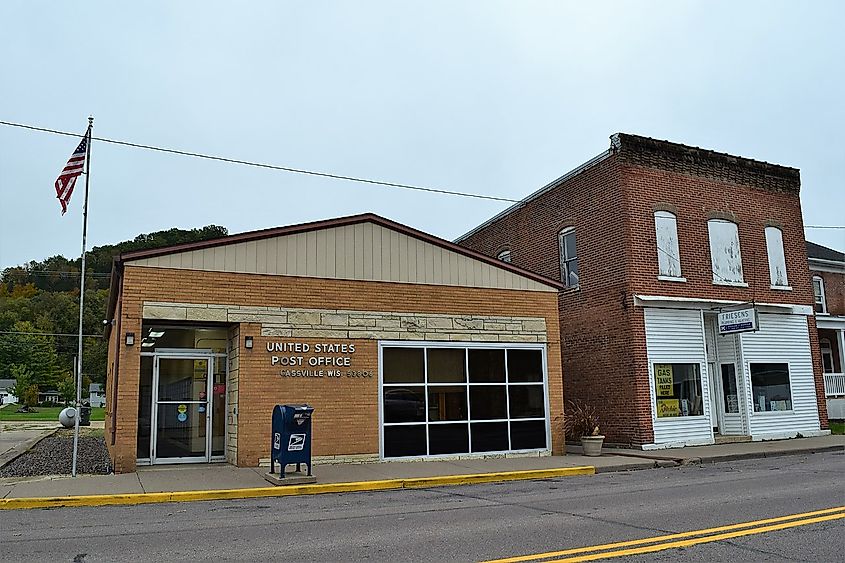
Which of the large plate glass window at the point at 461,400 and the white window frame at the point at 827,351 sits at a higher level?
the white window frame at the point at 827,351

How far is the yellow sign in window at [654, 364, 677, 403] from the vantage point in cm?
1884

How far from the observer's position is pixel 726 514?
8836mm

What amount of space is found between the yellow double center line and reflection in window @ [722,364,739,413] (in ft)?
40.5

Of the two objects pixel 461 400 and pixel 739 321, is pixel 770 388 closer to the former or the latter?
pixel 739 321

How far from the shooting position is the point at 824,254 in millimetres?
31016

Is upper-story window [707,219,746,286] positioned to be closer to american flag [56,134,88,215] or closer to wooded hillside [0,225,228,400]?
american flag [56,134,88,215]

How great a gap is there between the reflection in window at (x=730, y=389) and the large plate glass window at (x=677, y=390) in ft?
5.67

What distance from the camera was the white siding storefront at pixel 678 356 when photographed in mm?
18625

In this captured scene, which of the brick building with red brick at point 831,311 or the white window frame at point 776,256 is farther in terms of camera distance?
the brick building with red brick at point 831,311

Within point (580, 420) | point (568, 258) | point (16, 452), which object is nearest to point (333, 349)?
point (580, 420)

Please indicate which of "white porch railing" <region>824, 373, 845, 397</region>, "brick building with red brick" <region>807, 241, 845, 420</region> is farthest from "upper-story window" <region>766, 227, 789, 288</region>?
"white porch railing" <region>824, 373, 845, 397</region>

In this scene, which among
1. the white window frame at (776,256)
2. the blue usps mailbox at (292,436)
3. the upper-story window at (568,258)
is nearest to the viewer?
the blue usps mailbox at (292,436)

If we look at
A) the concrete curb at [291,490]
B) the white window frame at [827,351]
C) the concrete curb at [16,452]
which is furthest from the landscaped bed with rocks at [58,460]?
the white window frame at [827,351]

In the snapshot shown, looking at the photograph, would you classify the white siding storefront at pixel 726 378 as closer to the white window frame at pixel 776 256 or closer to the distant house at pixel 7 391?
the white window frame at pixel 776 256
